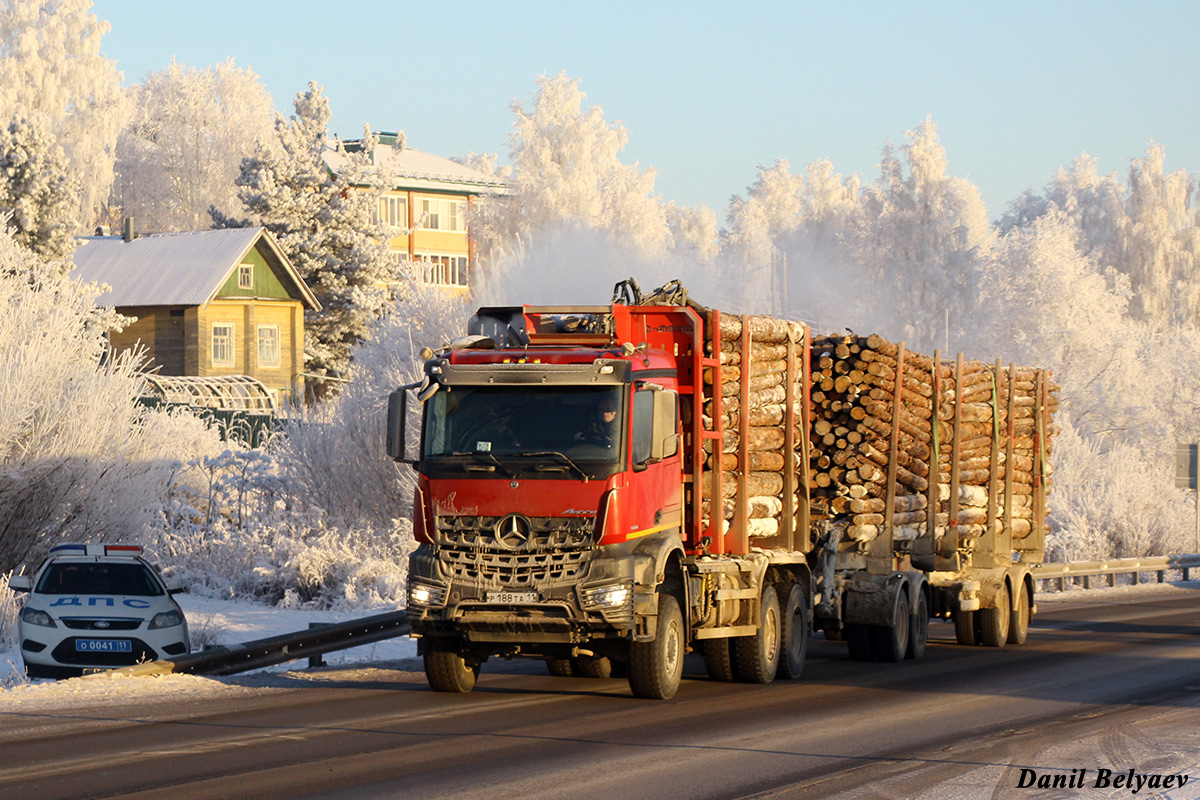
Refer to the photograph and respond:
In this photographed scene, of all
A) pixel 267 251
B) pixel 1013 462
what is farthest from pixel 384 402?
pixel 267 251

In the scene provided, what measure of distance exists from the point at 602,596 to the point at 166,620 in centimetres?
572

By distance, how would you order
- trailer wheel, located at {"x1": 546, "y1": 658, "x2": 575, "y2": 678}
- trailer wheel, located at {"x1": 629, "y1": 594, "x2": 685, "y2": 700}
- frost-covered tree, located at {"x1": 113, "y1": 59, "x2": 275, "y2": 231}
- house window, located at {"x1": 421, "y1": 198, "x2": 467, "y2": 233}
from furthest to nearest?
1. house window, located at {"x1": 421, "y1": 198, "x2": 467, "y2": 233}
2. frost-covered tree, located at {"x1": 113, "y1": 59, "x2": 275, "y2": 231}
3. trailer wheel, located at {"x1": 546, "y1": 658, "x2": 575, "y2": 678}
4. trailer wheel, located at {"x1": 629, "y1": 594, "x2": 685, "y2": 700}

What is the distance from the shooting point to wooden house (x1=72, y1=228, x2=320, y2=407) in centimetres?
5778

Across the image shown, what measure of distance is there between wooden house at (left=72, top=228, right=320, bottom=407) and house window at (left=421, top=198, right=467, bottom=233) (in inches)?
1337

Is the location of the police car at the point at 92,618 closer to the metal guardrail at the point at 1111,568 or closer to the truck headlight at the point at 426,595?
the truck headlight at the point at 426,595

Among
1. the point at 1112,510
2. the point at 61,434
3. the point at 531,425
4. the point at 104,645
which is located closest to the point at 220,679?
the point at 104,645

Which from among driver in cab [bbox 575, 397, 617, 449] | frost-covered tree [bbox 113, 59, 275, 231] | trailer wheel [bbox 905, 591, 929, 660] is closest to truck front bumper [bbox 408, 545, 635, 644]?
driver in cab [bbox 575, 397, 617, 449]

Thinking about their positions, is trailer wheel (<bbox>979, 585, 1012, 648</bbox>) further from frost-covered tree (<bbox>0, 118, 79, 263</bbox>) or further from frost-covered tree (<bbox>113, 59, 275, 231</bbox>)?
frost-covered tree (<bbox>113, 59, 275, 231</bbox>)

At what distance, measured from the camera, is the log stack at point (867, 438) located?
15.0m

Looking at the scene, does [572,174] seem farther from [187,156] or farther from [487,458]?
[487,458]

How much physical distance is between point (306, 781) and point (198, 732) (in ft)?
7.64

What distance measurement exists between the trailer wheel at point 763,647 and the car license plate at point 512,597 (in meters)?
3.05

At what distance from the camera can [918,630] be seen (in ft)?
60.5

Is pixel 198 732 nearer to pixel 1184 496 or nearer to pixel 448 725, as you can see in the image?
pixel 448 725
